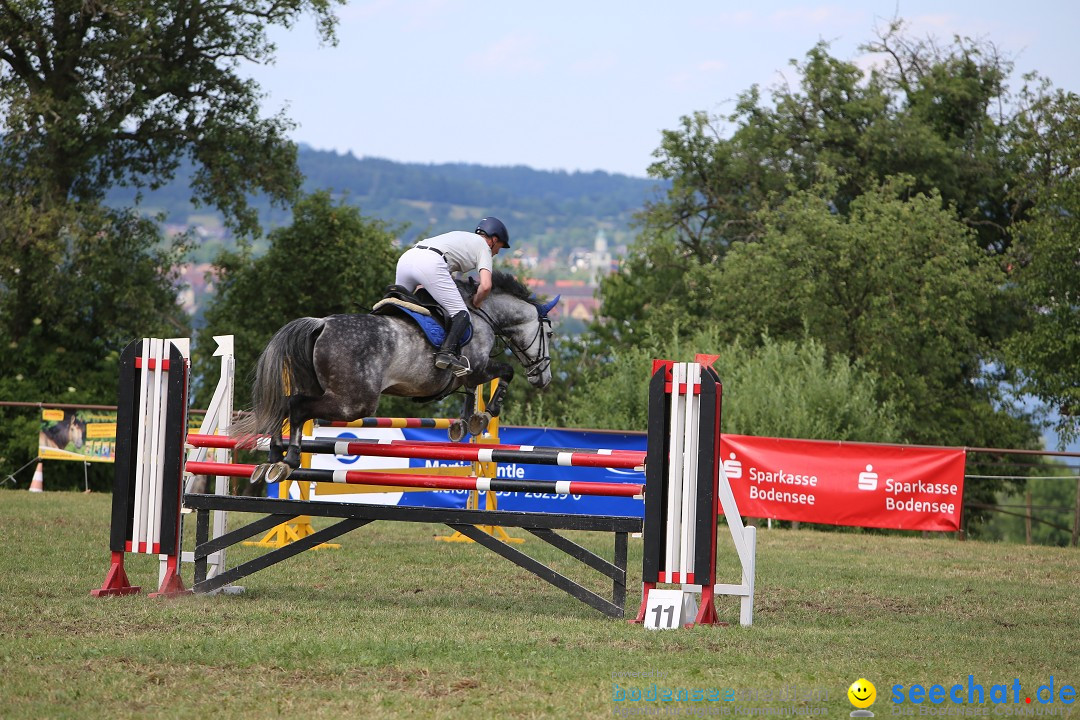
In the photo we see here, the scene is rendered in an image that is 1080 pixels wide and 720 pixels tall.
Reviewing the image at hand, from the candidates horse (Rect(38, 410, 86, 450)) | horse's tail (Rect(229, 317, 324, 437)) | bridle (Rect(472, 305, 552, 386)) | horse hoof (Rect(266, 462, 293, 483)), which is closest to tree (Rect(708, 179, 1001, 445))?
horse (Rect(38, 410, 86, 450))

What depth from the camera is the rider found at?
22.9 feet

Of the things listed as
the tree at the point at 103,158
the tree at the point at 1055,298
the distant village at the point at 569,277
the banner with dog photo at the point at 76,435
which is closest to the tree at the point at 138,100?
the tree at the point at 103,158

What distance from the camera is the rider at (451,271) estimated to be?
6988 millimetres

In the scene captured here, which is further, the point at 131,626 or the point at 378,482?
the point at 378,482

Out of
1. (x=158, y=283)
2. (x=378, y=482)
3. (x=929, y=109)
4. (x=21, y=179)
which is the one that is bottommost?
(x=378, y=482)

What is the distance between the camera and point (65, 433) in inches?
701

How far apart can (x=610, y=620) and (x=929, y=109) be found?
3017cm

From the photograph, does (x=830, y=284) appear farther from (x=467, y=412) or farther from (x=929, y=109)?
(x=467, y=412)

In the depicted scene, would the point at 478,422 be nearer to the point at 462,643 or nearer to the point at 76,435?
the point at 462,643

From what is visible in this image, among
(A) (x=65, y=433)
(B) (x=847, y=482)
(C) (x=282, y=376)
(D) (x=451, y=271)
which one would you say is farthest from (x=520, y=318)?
(A) (x=65, y=433)

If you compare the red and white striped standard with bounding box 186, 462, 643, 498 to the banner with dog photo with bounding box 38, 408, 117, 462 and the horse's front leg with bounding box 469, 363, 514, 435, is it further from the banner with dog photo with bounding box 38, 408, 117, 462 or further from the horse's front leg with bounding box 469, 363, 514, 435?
the banner with dog photo with bounding box 38, 408, 117, 462

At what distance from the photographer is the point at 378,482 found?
22.4 feet

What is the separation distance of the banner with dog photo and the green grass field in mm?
8056

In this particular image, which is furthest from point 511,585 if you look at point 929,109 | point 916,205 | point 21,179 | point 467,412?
point 929,109
